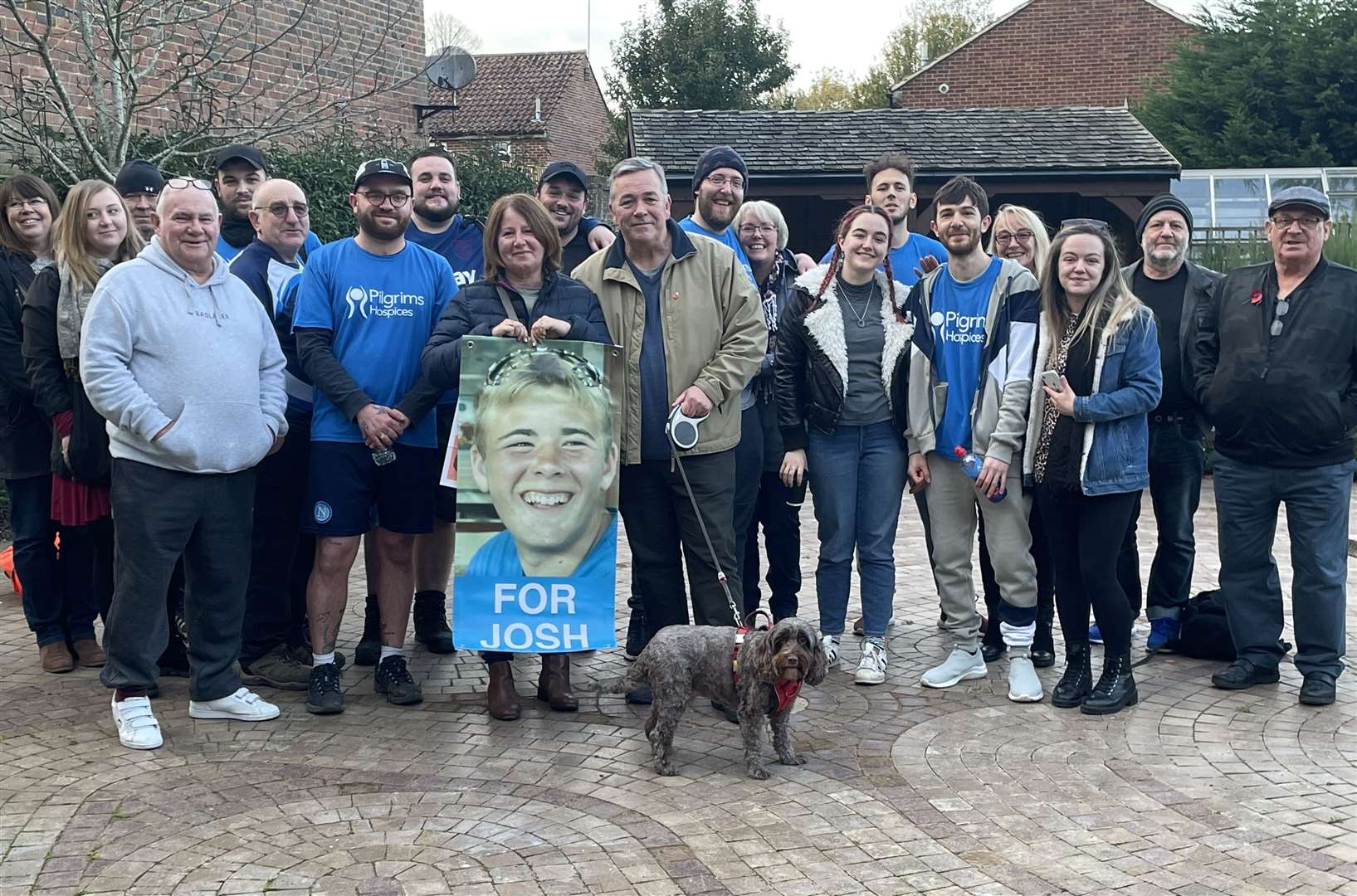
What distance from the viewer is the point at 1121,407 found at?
18.8 feet

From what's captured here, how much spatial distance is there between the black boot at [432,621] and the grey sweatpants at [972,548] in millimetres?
2516

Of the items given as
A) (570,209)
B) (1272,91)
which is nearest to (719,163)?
(570,209)

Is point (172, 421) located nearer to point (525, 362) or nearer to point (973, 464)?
point (525, 362)

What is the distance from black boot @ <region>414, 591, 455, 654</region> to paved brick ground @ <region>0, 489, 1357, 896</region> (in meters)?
0.50

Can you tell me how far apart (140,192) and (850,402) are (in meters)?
3.67

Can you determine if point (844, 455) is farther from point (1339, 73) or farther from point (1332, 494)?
point (1339, 73)

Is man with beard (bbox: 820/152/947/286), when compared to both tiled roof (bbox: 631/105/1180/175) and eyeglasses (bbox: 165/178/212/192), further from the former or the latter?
tiled roof (bbox: 631/105/1180/175)

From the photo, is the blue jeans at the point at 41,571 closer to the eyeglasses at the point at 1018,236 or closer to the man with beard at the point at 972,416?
the man with beard at the point at 972,416

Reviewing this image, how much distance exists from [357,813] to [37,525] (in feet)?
8.78

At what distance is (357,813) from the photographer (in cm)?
461

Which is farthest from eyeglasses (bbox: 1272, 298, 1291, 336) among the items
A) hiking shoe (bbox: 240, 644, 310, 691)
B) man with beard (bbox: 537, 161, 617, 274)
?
hiking shoe (bbox: 240, 644, 310, 691)

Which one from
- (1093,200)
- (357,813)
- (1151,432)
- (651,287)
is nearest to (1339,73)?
(1093,200)

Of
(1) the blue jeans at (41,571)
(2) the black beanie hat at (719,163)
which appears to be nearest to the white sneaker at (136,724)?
(1) the blue jeans at (41,571)

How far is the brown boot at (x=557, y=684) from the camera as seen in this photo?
582 centimetres
